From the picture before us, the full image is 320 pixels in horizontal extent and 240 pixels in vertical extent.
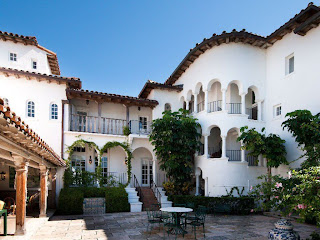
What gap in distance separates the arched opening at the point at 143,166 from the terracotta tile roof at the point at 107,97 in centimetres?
331

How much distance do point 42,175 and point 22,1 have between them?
24.9 feet

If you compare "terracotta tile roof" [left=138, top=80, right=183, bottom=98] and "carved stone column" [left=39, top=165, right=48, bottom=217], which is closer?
"carved stone column" [left=39, top=165, right=48, bottom=217]

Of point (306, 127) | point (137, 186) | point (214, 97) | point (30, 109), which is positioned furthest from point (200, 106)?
point (30, 109)

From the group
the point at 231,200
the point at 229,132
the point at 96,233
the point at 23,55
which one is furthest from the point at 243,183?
the point at 23,55

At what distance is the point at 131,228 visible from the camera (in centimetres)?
1099

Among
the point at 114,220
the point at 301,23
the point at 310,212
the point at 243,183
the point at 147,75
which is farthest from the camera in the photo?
the point at 147,75

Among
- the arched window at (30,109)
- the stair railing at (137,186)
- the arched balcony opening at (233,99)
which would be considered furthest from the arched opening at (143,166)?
the arched window at (30,109)

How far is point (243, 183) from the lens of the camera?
15.9 meters

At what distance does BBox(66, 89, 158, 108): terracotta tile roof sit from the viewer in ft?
54.4

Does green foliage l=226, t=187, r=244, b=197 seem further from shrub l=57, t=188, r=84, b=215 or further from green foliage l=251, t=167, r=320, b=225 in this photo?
green foliage l=251, t=167, r=320, b=225

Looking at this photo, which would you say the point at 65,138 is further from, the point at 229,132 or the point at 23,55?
the point at 229,132

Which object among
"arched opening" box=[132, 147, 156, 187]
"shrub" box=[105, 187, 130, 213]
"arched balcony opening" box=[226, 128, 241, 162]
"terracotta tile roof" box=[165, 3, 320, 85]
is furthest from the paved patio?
"terracotta tile roof" box=[165, 3, 320, 85]

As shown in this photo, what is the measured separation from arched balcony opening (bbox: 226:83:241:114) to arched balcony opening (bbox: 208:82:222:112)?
2.09ft

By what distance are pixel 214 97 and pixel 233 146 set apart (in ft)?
11.6
